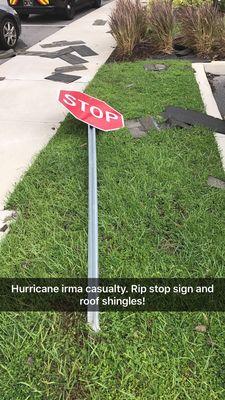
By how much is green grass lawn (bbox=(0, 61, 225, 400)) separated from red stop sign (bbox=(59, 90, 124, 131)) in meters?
0.29

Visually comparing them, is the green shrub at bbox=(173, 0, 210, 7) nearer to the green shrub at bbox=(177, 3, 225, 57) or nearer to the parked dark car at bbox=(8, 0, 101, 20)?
the green shrub at bbox=(177, 3, 225, 57)

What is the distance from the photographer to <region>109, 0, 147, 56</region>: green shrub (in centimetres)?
782

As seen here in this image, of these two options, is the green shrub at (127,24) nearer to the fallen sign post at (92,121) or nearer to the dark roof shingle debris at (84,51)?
the dark roof shingle debris at (84,51)

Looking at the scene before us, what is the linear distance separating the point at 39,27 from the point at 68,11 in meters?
1.21

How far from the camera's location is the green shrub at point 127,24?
7.82 metres

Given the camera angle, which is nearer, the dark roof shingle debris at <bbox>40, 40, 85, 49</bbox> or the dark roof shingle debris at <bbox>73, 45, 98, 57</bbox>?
the dark roof shingle debris at <bbox>73, 45, 98, 57</bbox>

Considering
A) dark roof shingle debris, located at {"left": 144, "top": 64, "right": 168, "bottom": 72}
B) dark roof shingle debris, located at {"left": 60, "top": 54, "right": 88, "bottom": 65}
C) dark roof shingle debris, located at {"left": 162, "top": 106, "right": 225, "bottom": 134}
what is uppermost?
dark roof shingle debris, located at {"left": 60, "top": 54, "right": 88, "bottom": 65}

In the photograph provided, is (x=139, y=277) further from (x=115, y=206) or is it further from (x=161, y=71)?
(x=161, y=71)

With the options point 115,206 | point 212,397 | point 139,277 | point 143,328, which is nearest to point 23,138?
point 115,206

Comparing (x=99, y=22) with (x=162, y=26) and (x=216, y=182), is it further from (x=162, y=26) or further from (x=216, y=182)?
(x=216, y=182)

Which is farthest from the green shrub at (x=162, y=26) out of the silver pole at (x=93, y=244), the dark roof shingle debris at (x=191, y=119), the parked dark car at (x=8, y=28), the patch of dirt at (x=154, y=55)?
the silver pole at (x=93, y=244)

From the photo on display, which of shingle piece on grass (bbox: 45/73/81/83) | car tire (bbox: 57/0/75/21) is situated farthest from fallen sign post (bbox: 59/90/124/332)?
car tire (bbox: 57/0/75/21)

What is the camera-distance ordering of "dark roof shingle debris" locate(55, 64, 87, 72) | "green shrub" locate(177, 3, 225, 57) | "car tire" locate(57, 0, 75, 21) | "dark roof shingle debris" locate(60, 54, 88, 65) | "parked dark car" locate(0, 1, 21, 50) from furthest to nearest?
1. "car tire" locate(57, 0, 75, 21)
2. "parked dark car" locate(0, 1, 21, 50)
3. "dark roof shingle debris" locate(60, 54, 88, 65)
4. "green shrub" locate(177, 3, 225, 57)
5. "dark roof shingle debris" locate(55, 64, 87, 72)

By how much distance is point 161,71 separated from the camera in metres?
6.88
